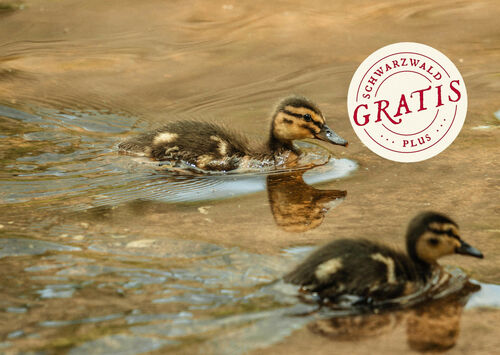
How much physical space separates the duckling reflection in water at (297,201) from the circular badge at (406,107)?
0.65 m

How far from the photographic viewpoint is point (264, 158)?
16.8ft

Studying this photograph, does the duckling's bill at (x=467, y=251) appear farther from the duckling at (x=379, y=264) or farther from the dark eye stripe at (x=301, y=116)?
the dark eye stripe at (x=301, y=116)

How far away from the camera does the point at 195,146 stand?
16.3 ft

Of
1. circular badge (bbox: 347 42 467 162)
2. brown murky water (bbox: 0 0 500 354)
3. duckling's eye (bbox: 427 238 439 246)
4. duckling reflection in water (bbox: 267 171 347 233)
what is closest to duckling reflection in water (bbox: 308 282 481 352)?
brown murky water (bbox: 0 0 500 354)

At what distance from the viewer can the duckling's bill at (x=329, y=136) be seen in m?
5.06

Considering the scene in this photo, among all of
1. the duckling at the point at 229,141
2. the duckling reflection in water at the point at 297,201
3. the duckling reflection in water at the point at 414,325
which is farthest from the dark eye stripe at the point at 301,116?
the duckling reflection in water at the point at 414,325

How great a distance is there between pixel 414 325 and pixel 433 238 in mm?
397

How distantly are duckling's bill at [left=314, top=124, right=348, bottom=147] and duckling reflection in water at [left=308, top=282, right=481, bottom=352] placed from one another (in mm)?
2040

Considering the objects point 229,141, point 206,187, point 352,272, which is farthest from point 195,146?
point 352,272

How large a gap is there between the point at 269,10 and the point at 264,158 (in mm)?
3231

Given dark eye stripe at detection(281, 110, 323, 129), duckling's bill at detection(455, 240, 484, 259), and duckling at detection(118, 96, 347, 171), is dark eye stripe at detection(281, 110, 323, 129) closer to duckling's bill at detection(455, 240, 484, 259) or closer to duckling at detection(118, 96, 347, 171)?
duckling at detection(118, 96, 347, 171)

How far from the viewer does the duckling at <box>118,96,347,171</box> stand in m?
4.94

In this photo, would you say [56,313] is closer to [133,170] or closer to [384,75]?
[133,170]

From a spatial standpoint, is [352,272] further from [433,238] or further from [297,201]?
[297,201]
